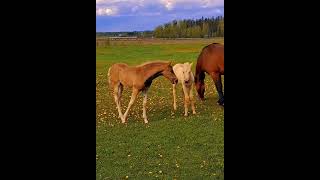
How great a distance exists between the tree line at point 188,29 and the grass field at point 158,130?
37 millimetres

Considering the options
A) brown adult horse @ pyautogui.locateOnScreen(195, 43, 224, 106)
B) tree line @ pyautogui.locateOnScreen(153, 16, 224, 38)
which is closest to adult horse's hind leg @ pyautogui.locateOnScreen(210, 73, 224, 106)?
brown adult horse @ pyautogui.locateOnScreen(195, 43, 224, 106)

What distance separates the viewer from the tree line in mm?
1910

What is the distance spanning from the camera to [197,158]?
191cm

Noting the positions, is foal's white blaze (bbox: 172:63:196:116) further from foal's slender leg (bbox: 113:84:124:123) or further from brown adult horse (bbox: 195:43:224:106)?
foal's slender leg (bbox: 113:84:124:123)

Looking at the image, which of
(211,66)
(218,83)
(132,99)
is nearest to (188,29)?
(211,66)

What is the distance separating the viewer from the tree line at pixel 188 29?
1910 millimetres

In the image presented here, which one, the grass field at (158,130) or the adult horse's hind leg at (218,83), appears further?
the adult horse's hind leg at (218,83)

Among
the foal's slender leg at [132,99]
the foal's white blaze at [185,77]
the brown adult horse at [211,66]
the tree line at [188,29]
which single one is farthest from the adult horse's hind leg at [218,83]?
the foal's slender leg at [132,99]

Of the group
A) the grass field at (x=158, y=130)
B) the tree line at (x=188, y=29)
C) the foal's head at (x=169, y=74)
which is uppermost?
the tree line at (x=188, y=29)

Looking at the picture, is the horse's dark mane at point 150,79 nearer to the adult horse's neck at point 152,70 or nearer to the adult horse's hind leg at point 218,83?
the adult horse's neck at point 152,70
